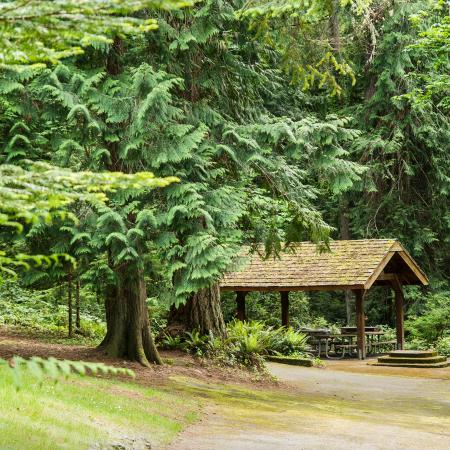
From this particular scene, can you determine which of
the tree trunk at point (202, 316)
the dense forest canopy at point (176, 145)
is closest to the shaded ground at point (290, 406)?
the tree trunk at point (202, 316)

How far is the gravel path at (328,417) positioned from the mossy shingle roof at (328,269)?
19.5ft

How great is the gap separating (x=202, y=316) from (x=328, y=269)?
8.55 meters

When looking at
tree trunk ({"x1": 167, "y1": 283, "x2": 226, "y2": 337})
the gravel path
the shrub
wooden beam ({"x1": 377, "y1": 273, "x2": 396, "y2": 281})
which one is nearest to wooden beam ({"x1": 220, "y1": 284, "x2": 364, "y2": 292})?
wooden beam ({"x1": 377, "y1": 273, "x2": 396, "y2": 281})

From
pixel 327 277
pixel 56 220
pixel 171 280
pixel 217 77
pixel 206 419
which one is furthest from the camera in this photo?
pixel 327 277

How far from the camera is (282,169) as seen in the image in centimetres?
1482

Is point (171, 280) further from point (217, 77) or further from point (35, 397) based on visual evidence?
point (35, 397)

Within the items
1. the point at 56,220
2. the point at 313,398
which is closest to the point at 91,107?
the point at 56,220

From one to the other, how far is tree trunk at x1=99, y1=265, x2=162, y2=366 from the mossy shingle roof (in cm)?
928

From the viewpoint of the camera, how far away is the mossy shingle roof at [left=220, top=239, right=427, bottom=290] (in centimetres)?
2372

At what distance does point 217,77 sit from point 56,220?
14.7 ft

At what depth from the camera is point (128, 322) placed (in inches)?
551

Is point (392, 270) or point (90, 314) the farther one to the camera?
point (392, 270)

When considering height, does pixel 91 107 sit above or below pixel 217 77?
below

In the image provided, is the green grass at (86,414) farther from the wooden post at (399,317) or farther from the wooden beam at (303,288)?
the wooden post at (399,317)
